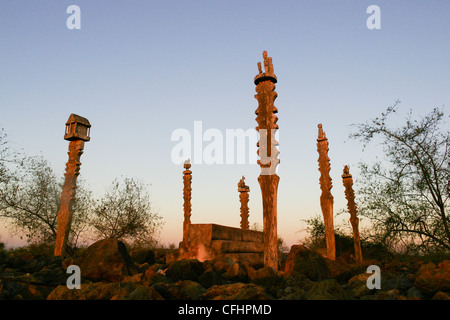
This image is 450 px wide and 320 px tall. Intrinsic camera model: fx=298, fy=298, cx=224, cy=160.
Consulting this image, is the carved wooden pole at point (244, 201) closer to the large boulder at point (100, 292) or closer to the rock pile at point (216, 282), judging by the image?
the rock pile at point (216, 282)

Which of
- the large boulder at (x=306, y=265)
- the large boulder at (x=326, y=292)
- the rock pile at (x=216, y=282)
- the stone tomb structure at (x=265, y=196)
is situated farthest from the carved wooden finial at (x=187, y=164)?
the large boulder at (x=326, y=292)

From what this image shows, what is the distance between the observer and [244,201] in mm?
19734

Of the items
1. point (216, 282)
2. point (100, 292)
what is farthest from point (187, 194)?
point (100, 292)

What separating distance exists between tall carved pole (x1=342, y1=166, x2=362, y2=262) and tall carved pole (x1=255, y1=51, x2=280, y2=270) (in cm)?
861

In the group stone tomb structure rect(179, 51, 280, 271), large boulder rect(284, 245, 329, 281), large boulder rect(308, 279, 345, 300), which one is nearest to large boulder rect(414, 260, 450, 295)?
large boulder rect(308, 279, 345, 300)

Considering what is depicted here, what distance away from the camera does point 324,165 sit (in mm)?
13055

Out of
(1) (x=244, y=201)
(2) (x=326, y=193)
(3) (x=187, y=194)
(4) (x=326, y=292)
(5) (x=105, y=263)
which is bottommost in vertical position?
(4) (x=326, y=292)

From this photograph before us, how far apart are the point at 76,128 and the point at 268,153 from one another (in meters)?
7.11

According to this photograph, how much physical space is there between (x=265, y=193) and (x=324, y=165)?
6494 millimetres

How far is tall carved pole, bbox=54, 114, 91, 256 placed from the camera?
33.2ft
